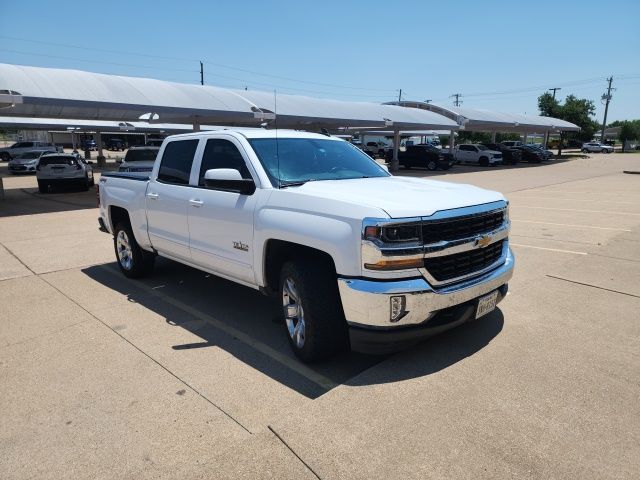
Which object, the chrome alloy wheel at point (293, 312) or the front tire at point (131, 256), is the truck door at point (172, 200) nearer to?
the front tire at point (131, 256)

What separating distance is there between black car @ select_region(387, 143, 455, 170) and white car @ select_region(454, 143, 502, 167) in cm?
540

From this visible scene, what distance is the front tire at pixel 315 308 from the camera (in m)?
3.64

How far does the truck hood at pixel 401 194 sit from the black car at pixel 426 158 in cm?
2894

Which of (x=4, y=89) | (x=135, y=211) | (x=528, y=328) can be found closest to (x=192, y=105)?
(x=4, y=89)

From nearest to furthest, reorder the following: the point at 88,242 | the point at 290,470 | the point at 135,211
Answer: the point at 290,470
the point at 135,211
the point at 88,242

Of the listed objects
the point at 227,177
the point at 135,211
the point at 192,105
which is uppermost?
the point at 192,105

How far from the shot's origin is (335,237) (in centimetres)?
341

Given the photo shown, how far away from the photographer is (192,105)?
63.8 ft

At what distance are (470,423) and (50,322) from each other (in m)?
4.27

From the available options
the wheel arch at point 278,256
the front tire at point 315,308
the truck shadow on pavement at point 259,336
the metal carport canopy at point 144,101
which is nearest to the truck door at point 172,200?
the truck shadow on pavement at point 259,336

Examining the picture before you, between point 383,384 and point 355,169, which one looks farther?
point 355,169

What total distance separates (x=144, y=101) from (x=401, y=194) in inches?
654

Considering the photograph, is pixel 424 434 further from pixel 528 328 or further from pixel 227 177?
pixel 227 177

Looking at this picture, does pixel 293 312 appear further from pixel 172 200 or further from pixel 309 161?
pixel 172 200
